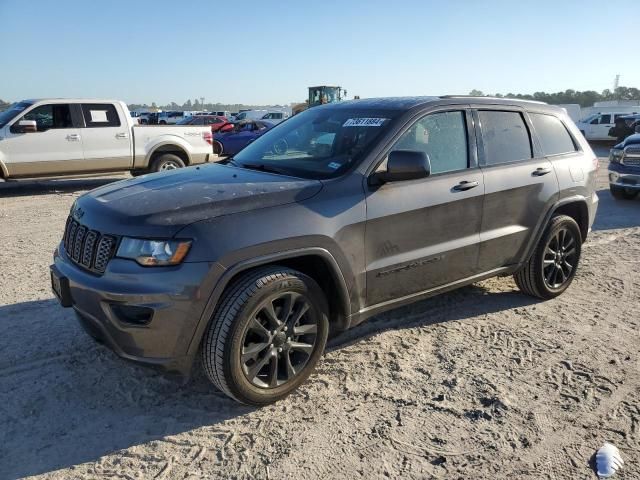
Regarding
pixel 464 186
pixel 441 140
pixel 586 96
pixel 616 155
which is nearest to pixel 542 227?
pixel 464 186

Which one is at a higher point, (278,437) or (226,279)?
(226,279)

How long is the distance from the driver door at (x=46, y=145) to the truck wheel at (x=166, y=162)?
4.95 feet

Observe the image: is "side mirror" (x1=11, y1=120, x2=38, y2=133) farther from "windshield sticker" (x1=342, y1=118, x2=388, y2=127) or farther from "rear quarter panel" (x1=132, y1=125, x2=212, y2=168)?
"windshield sticker" (x1=342, y1=118, x2=388, y2=127)

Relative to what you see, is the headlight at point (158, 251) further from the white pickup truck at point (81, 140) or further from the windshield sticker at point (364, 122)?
the white pickup truck at point (81, 140)

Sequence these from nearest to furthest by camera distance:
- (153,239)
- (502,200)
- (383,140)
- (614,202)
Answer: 1. (153,239)
2. (383,140)
3. (502,200)
4. (614,202)

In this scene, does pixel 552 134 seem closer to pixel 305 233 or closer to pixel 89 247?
pixel 305 233

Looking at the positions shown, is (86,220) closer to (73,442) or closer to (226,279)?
(226,279)

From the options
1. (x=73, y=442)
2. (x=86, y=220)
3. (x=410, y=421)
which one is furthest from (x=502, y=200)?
(x=73, y=442)

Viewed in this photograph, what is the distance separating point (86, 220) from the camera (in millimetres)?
3168

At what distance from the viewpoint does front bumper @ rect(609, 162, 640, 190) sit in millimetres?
9844

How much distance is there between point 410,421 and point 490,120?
2467 millimetres

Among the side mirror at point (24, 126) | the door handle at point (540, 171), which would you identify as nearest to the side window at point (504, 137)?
the door handle at point (540, 171)

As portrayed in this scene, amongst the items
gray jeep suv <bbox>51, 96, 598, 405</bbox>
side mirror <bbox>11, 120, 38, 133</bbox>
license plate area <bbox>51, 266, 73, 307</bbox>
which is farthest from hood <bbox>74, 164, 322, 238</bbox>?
side mirror <bbox>11, 120, 38, 133</bbox>

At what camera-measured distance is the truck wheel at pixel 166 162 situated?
1171cm
